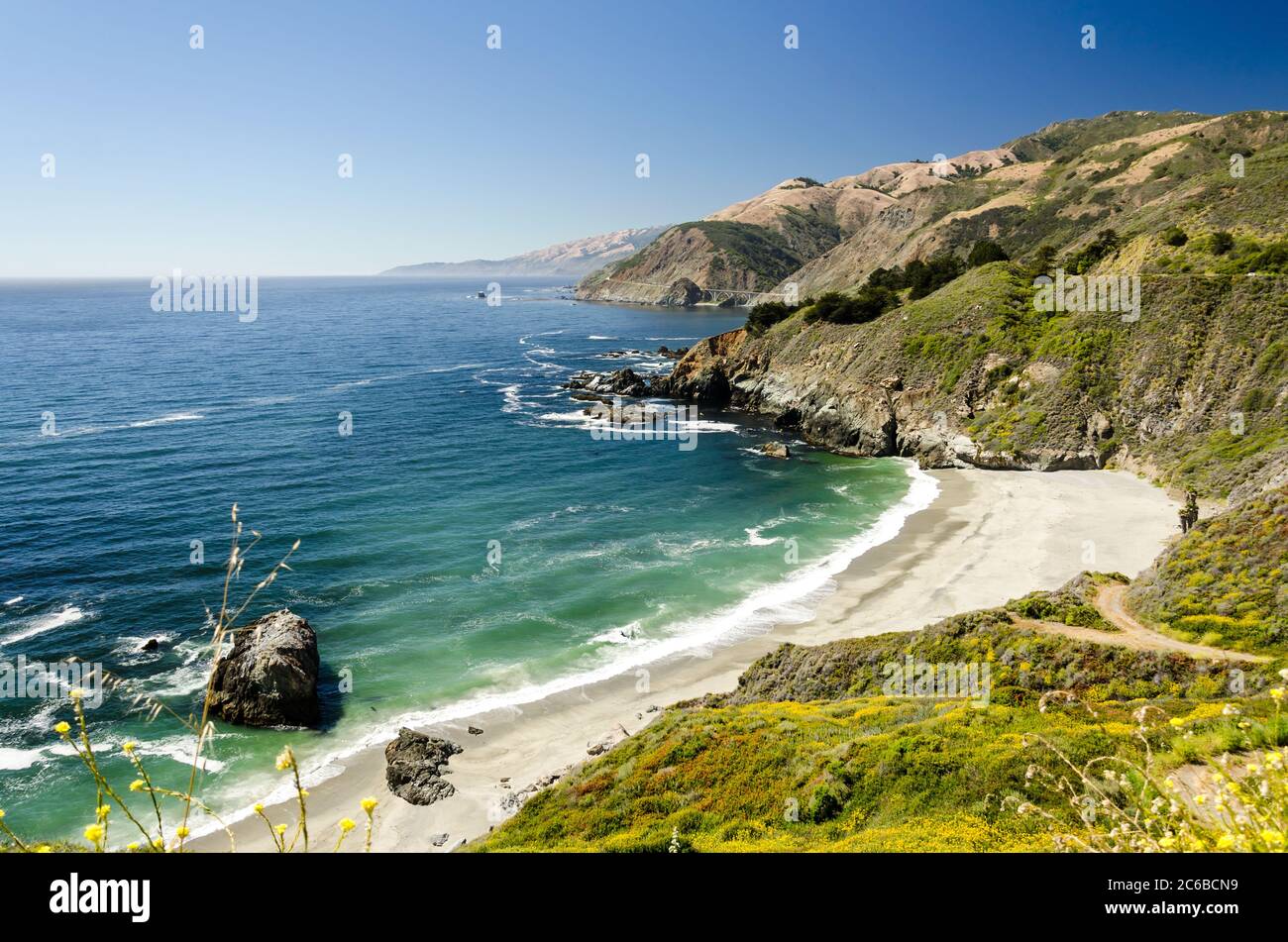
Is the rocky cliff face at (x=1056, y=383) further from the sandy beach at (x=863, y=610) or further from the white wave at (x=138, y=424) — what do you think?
the white wave at (x=138, y=424)

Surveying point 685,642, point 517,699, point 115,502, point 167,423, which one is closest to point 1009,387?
point 685,642

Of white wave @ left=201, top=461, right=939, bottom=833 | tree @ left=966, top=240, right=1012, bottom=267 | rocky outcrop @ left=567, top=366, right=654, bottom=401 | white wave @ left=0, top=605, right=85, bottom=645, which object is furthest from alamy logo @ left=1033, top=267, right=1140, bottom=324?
white wave @ left=0, top=605, right=85, bottom=645

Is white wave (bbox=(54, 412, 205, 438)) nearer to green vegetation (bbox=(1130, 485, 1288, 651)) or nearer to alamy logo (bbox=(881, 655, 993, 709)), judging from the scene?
alamy logo (bbox=(881, 655, 993, 709))

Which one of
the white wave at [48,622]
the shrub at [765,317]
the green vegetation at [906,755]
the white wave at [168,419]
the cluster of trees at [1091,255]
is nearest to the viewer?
the green vegetation at [906,755]

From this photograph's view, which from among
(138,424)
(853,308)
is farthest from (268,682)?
(853,308)

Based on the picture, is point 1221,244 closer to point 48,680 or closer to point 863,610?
point 863,610

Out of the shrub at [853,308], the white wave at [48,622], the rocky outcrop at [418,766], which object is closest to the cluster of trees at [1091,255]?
the shrub at [853,308]
